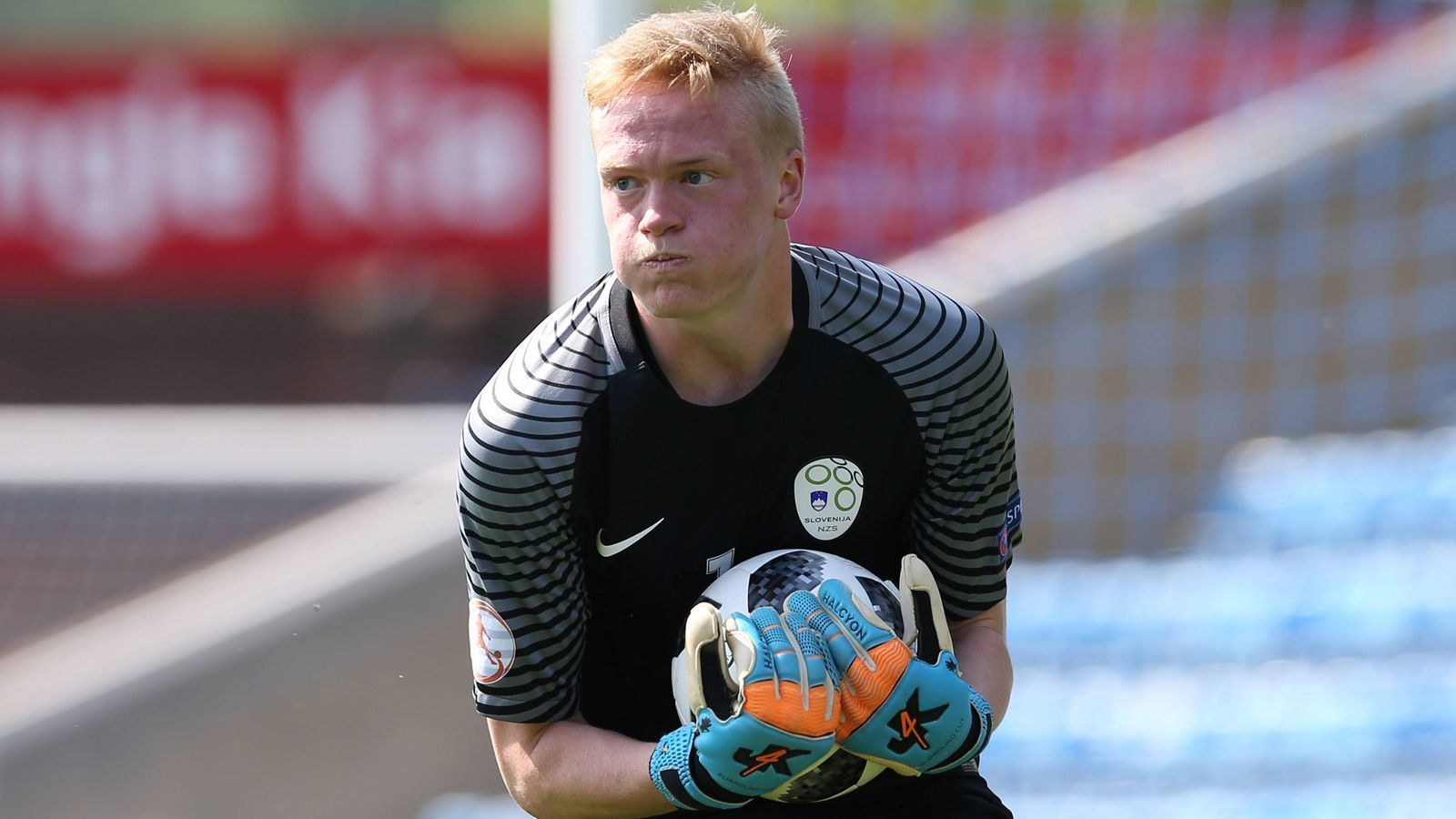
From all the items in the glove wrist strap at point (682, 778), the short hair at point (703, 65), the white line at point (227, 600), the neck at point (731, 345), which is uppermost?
the short hair at point (703, 65)

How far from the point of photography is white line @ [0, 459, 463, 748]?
4539 millimetres

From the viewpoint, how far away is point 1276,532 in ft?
18.1

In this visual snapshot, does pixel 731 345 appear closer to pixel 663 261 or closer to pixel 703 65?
pixel 663 261

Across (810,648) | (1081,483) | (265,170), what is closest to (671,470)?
(810,648)

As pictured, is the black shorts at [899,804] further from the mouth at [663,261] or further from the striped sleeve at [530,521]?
the mouth at [663,261]

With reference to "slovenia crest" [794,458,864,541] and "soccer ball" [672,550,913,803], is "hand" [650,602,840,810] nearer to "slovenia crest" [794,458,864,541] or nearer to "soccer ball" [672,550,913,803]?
"soccer ball" [672,550,913,803]

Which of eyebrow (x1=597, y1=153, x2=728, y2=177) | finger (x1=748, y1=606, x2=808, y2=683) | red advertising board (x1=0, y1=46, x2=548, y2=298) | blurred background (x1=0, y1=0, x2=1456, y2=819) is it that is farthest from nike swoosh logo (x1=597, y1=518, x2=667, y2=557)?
red advertising board (x1=0, y1=46, x2=548, y2=298)

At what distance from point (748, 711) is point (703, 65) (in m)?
0.83

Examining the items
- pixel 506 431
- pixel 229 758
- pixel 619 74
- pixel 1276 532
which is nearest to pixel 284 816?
pixel 229 758

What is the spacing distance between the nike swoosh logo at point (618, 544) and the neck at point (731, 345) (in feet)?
0.64

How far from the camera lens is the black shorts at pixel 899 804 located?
84.4 inches

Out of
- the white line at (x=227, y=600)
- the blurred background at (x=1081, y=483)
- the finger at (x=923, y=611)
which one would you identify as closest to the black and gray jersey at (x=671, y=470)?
the finger at (x=923, y=611)

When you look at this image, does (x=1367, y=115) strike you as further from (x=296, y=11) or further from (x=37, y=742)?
(x=296, y=11)

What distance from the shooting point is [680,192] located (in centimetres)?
192
